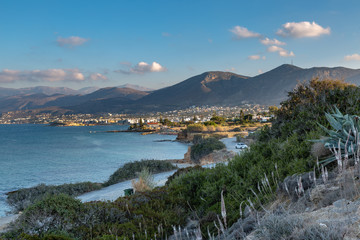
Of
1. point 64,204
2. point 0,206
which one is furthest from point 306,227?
point 0,206

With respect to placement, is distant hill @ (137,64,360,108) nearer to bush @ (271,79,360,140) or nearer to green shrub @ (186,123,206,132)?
green shrub @ (186,123,206,132)

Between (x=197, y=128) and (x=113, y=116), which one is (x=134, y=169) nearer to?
(x=197, y=128)

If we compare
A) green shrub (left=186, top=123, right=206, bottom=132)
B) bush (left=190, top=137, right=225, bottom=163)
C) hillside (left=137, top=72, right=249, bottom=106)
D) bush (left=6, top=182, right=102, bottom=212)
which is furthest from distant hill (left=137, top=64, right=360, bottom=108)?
bush (left=6, top=182, right=102, bottom=212)

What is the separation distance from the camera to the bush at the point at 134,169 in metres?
19.4

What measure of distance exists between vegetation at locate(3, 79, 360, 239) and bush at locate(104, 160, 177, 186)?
1169cm

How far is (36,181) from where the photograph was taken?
24672 mm

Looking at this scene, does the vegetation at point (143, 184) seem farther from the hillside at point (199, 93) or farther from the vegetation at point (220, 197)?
the hillside at point (199, 93)

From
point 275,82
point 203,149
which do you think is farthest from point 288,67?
point 203,149

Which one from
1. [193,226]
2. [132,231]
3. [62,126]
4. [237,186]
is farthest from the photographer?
[62,126]

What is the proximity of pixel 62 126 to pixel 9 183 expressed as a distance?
132 meters

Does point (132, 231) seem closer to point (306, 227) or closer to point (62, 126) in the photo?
point (306, 227)

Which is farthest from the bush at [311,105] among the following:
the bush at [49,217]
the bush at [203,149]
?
the bush at [203,149]

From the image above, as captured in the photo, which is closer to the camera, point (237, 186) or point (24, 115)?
point (237, 186)

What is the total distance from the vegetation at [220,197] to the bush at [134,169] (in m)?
11.7
